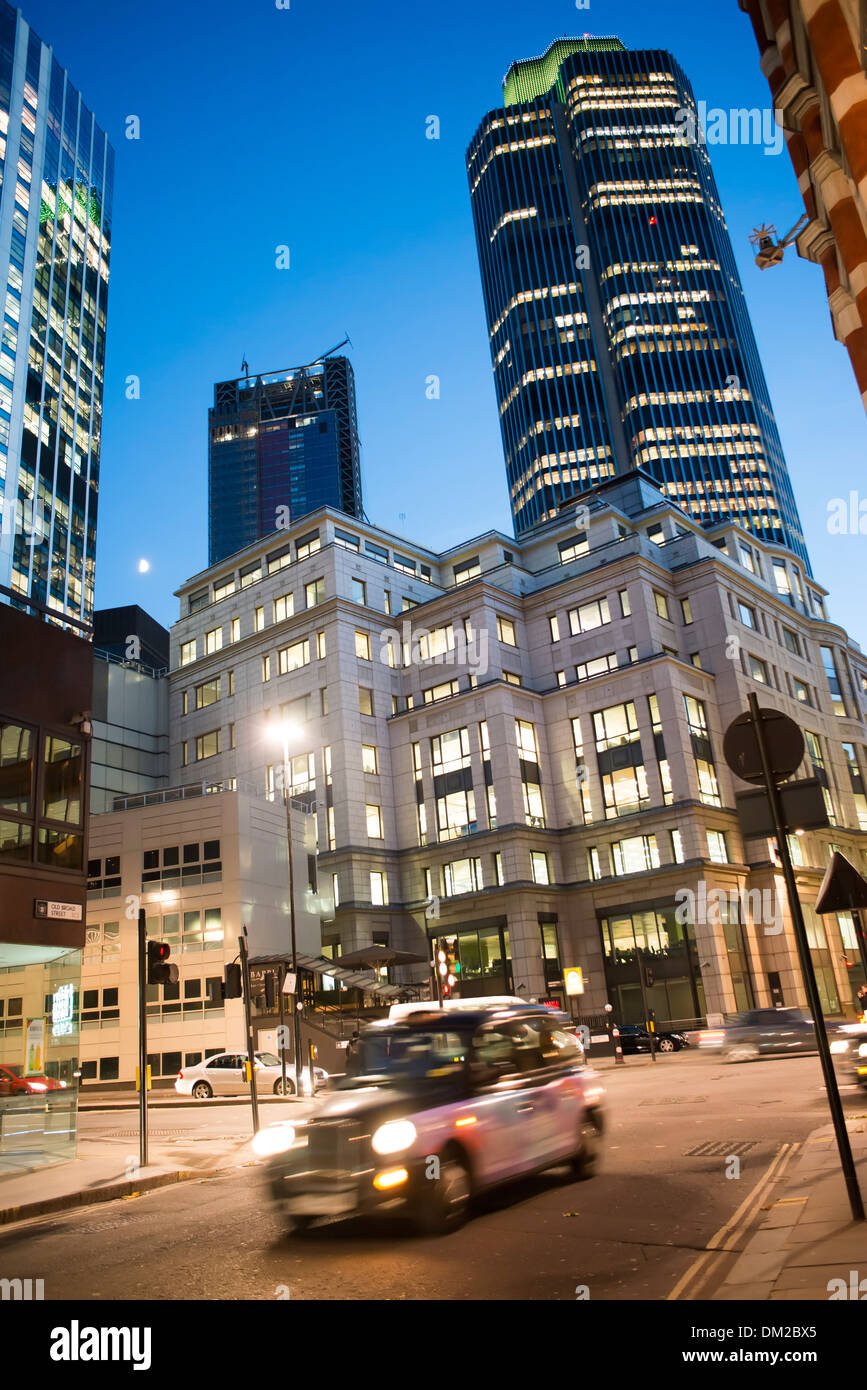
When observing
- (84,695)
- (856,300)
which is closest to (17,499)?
(84,695)

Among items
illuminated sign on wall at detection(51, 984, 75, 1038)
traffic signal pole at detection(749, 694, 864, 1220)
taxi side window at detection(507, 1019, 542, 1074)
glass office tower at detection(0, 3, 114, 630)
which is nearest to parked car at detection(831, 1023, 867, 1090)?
taxi side window at detection(507, 1019, 542, 1074)

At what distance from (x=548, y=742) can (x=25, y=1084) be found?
41810mm

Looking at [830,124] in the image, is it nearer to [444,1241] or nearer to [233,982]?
[444,1241]

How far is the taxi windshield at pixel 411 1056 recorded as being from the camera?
9062 mm

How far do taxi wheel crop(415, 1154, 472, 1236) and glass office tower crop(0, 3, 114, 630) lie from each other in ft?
328

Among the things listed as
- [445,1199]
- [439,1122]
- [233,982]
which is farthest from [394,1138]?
[233,982]

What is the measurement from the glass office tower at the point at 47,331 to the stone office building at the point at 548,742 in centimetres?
5216

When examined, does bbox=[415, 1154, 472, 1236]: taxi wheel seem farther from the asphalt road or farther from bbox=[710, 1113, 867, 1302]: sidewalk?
bbox=[710, 1113, 867, 1302]: sidewalk

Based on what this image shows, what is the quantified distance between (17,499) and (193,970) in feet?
259

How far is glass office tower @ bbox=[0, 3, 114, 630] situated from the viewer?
10519cm

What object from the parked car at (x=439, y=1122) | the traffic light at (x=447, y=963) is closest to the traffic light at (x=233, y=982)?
the parked car at (x=439, y=1122)

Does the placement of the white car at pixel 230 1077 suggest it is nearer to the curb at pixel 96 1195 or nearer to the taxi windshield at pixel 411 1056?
the curb at pixel 96 1195

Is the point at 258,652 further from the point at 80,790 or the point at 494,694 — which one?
the point at 80,790

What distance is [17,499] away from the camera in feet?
341
